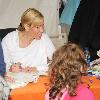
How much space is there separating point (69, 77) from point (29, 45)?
1.13 m

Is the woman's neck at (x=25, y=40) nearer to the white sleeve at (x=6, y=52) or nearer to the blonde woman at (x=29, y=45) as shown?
the blonde woman at (x=29, y=45)

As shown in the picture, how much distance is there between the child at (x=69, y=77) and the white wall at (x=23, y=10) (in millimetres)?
2145

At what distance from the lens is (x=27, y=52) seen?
3484 mm

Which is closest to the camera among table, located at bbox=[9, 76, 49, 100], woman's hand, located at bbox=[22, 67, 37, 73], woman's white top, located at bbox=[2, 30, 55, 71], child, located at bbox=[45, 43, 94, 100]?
child, located at bbox=[45, 43, 94, 100]

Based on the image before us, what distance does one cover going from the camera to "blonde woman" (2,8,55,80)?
11.1ft

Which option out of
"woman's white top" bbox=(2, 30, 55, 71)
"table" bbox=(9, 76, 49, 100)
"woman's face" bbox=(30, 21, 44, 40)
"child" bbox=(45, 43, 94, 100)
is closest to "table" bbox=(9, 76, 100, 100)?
"table" bbox=(9, 76, 49, 100)

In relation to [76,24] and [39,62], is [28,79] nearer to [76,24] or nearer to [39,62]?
[39,62]

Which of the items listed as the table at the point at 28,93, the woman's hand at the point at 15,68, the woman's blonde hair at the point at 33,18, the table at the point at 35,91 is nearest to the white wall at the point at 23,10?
the woman's blonde hair at the point at 33,18

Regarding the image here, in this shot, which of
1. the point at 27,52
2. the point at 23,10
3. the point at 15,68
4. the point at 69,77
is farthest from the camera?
the point at 23,10

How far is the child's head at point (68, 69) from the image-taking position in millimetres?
2455

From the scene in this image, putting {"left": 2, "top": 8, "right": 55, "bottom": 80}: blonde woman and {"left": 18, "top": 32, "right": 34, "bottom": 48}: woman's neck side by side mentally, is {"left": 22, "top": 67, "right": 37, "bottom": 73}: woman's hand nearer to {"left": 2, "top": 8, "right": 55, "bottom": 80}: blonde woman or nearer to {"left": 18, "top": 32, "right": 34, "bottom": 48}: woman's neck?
{"left": 2, "top": 8, "right": 55, "bottom": 80}: blonde woman

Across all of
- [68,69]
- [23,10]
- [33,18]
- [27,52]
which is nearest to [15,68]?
[27,52]

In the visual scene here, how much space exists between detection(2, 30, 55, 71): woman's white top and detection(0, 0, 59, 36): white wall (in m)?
1.01

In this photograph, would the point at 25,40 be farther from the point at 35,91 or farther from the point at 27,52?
the point at 35,91
